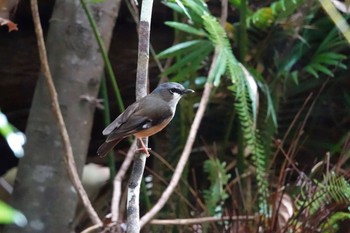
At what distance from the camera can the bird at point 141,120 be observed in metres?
0.92

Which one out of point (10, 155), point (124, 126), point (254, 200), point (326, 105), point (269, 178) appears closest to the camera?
point (124, 126)

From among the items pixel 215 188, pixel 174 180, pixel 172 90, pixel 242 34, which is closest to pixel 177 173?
pixel 174 180

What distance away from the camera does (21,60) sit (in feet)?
6.75

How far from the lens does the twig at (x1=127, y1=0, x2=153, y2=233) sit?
76cm

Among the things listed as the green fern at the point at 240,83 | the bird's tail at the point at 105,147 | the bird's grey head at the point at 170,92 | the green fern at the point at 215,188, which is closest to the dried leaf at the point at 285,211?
the green fern at the point at 240,83

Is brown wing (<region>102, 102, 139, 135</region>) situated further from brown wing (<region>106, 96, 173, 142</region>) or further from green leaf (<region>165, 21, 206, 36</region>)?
green leaf (<region>165, 21, 206, 36</region>)

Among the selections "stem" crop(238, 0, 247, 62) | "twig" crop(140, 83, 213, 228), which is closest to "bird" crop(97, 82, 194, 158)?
"twig" crop(140, 83, 213, 228)

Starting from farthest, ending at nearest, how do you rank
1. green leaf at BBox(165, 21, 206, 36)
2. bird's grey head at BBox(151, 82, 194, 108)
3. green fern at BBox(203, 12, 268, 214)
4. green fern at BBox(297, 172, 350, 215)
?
green leaf at BBox(165, 21, 206, 36) < green fern at BBox(203, 12, 268, 214) < green fern at BBox(297, 172, 350, 215) < bird's grey head at BBox(151, 82, 194, 108)

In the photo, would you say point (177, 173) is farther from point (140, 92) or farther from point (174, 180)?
point (140, 92)

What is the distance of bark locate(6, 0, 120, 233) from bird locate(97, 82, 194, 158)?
1.84 ft

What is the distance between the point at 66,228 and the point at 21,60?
724 millimetres

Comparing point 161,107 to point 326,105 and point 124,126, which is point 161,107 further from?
point 326,105

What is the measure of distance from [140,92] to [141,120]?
5cm

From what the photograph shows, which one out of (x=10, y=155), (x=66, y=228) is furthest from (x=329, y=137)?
(x=10, y=155)
